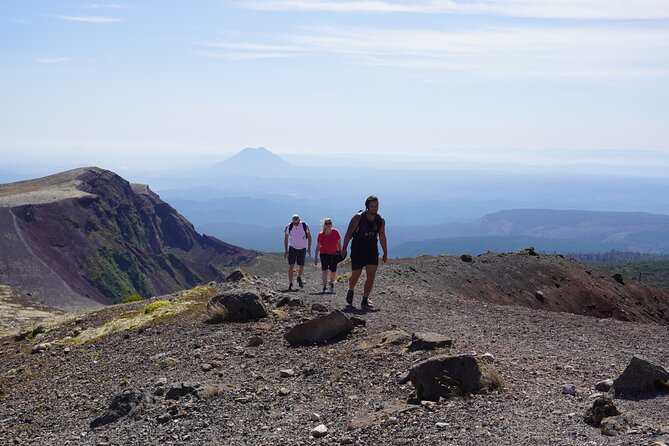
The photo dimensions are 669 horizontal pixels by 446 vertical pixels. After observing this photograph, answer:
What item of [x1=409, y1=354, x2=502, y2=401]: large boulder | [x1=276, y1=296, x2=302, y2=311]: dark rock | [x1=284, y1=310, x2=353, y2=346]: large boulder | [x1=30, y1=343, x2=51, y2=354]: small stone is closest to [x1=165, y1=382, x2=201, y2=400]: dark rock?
[x1=284, y1=310, x2=353, y2=346]: large boulder

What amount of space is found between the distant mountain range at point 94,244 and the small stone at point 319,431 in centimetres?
7302

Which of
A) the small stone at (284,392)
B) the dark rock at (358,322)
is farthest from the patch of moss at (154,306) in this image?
the small stone at (284,392)

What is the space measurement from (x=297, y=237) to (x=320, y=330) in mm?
7111

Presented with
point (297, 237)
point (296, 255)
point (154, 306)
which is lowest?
point (154, 306)

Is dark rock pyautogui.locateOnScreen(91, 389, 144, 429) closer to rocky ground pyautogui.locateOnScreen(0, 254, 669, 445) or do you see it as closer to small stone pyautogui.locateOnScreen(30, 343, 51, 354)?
rocky ground pyautogui.locateOnScreen(0, 254, 669, 445)

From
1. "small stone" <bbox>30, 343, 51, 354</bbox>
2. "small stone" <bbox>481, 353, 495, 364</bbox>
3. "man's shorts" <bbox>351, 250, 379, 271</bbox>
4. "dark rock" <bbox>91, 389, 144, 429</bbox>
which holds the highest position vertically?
"man's shorts" <bbox>351, 250, 379, 271</bbox>

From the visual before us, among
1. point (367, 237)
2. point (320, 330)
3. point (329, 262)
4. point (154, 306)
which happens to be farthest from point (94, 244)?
point (320, 330)

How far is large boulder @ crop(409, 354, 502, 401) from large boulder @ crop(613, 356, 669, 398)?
5.13 feet

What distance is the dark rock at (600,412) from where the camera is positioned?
7367 mm

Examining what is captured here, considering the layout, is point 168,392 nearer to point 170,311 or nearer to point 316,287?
point 170,311

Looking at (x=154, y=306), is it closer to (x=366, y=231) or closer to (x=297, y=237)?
(x=297, y=237)

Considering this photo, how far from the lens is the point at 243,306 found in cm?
1548

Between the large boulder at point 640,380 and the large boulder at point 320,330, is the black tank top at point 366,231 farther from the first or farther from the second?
the large boulder at point 640,380

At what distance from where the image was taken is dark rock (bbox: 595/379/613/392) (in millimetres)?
8902
